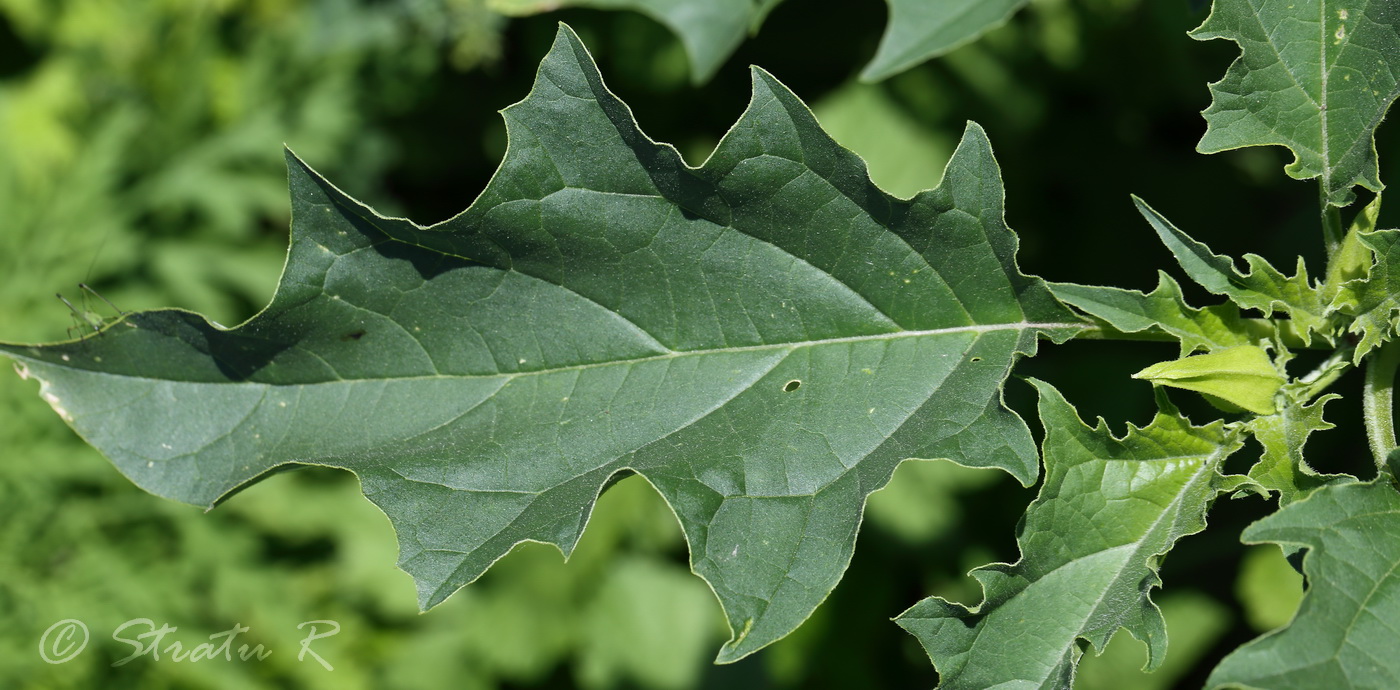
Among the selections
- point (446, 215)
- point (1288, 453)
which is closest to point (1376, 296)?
point (1288, 453)

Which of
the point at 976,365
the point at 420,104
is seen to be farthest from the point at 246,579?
the point at 976,365

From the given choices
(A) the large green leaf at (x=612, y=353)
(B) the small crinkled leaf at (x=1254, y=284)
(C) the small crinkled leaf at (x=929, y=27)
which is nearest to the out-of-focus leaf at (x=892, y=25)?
(C) the small crinkled leaf at (x=929, y=27)

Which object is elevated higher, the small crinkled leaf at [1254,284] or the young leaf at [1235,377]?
the small crinkled leaf at [1254,284]

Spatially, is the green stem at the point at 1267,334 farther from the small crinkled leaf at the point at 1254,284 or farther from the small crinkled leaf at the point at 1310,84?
the small crinkled leaf at the point at 1310,84

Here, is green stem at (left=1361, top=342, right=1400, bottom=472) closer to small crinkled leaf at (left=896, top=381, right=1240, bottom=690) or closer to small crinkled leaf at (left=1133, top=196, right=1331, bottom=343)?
small crinkled leaf at (left=1133, top=196, right=1331, bottom=343)

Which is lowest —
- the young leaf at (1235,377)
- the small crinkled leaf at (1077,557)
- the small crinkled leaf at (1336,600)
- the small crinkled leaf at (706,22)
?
the small crinkled leaf at (1077,557)

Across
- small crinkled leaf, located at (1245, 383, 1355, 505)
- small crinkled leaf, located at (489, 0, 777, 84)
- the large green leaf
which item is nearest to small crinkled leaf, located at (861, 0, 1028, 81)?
small crinkled leaf, located at (489, 0, 777, 84)
